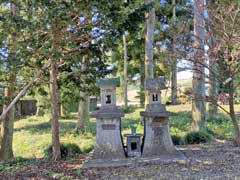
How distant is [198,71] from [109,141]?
2.53 metres

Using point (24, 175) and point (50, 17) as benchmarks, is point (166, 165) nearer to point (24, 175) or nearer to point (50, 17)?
point (24, 175)

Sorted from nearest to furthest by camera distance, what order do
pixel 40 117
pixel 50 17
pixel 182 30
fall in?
pixel 50 17
pixel 182 30
pixel 40 117

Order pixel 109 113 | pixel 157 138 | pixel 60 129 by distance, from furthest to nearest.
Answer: pixel 60 129
pixel 157 138
pixel 109 113

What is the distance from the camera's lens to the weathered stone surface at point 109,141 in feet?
17.3

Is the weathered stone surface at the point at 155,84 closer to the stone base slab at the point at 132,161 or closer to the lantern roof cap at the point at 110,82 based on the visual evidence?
the lantern roof cap at the point at 110,82

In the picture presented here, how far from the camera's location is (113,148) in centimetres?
529

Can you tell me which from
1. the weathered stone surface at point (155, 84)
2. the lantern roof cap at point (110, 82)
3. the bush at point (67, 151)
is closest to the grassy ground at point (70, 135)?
the bush at point (67, 151)

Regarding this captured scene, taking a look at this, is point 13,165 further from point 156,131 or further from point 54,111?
point 156,131

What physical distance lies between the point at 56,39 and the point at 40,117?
41.2 ft

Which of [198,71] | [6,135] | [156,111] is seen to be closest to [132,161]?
[156,111]

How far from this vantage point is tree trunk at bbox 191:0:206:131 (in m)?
5.87

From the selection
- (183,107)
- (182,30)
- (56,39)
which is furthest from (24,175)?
(183,107)

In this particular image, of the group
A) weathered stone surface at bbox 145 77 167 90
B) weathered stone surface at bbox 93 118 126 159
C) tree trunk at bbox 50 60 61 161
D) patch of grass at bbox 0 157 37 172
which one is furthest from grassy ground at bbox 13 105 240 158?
weathered stone surface at bbox 145 77 167 90

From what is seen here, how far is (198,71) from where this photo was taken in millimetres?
6258
